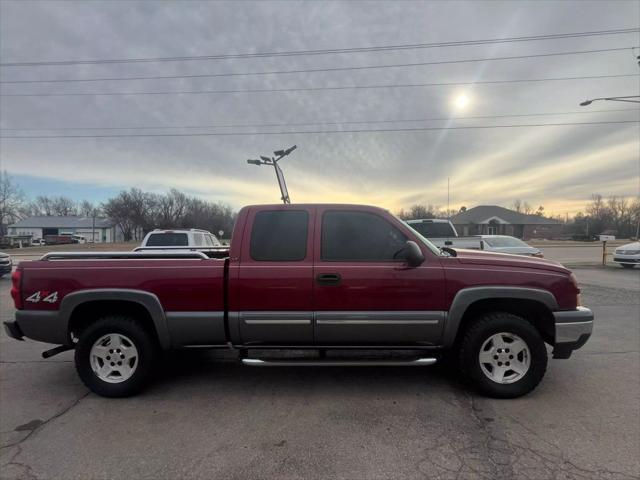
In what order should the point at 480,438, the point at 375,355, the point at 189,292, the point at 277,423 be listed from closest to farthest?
the point at 480,438 < the point at 277,423 < the point at 189,292 < the point at 375,355

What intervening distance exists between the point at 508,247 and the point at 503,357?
35.4 ft

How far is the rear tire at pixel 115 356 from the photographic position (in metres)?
3.77

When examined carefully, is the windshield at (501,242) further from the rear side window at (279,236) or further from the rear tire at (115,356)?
the rear tire at (115,356)

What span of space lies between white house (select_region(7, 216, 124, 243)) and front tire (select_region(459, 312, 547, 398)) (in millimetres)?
101115

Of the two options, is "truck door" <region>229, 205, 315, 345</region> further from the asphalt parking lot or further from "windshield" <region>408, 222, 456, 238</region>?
"windshield" <region>408, 222, 456, 238</region>

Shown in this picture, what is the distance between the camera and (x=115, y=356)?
385 cm

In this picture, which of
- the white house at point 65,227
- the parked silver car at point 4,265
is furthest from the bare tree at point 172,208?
the parked silver car at point 4,265

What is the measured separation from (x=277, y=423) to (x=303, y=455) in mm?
526

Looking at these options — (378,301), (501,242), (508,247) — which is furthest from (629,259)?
(378,301)

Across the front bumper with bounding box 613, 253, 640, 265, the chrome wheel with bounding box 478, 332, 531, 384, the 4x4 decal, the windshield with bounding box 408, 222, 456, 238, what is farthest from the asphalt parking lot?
the front bumper with bounding box 613, 253, 640, 265

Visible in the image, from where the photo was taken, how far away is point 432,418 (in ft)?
11.0

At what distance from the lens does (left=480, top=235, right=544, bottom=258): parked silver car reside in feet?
42.6

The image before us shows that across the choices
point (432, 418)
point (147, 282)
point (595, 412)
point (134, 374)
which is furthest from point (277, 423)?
point (595, 412)

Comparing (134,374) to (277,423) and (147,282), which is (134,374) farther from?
(277,423)
